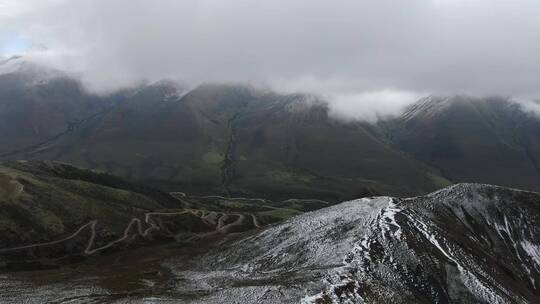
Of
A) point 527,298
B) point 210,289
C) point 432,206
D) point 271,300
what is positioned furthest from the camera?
point 432,206

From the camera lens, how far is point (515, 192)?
163500mm

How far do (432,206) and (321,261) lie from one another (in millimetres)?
49567

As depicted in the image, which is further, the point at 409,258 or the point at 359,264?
the point at 409,258

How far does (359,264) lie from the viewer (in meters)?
93.8

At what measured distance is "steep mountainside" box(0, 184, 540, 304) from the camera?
85.7m

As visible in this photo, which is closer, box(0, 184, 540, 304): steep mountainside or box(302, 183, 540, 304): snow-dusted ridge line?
box(302, 183, 540, 304): snow-dusted ridge line

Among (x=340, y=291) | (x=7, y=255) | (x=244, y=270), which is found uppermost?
(x=340, y=291)

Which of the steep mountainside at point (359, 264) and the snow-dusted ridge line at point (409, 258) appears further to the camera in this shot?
the steep mountainside at point (359, 264)

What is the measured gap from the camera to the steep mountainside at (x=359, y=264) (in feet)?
281

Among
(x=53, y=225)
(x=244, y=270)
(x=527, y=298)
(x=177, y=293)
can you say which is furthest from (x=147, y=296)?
(x=53, y=225)

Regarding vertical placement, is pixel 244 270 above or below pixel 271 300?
below

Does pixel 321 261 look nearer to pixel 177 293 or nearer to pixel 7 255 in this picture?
pixel 177 293

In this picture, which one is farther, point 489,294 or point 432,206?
point 432,206

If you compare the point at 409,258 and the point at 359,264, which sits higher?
the point at 359,264
